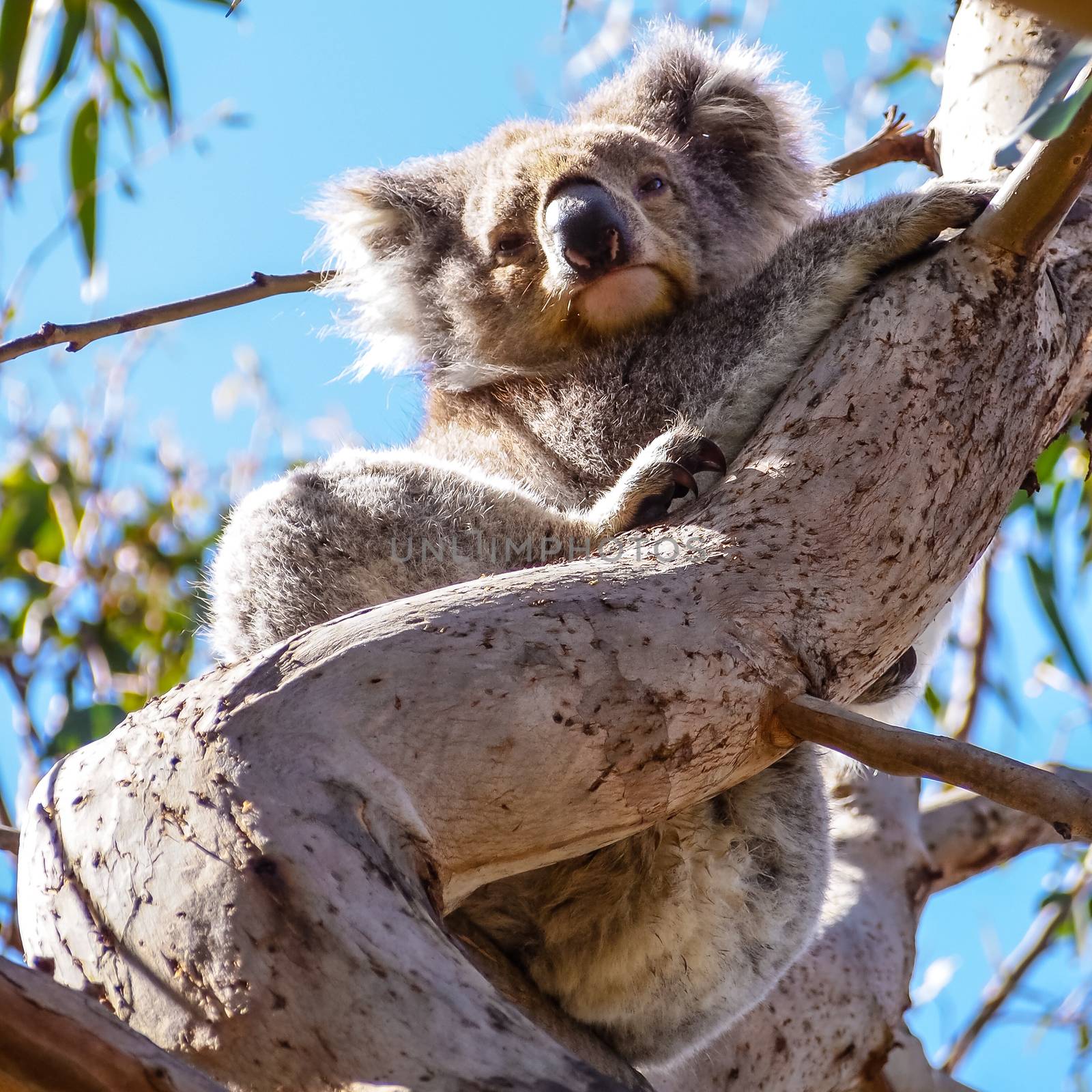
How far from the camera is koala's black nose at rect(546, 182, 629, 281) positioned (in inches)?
100

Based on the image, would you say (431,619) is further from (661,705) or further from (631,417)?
(631,417)

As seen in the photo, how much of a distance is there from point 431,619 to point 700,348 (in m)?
1.03

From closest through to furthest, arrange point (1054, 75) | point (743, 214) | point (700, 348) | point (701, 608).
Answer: point (1054, 75), point (701, 608), point (700, 348), point (743, 214)

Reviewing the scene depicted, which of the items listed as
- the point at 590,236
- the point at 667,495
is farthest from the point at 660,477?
the point at 590,236

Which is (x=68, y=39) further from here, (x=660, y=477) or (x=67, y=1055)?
(x=67, y=1055)

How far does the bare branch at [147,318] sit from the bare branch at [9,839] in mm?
653

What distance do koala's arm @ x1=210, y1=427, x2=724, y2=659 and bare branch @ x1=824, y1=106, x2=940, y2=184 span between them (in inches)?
46.3

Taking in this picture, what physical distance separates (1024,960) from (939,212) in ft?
9.13

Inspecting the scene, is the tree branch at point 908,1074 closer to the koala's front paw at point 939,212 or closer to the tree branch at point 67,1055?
the koala's front paw at point 939,212

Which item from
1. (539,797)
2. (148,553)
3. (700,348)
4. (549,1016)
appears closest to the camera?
(539,797)

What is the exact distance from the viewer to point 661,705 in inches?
55.3

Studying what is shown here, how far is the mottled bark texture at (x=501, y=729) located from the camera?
113 centimetres

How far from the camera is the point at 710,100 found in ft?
9.92

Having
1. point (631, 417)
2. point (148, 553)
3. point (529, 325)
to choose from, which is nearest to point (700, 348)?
point (631, 417)
